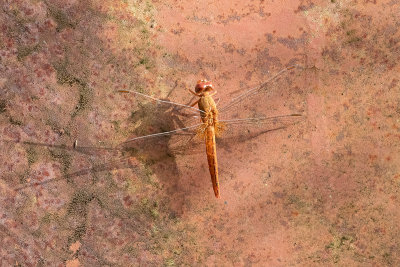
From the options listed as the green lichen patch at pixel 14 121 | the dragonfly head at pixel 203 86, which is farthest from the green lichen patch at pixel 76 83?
the dragonfly head at pixel 203 86

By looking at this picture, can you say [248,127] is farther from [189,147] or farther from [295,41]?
[295,41]

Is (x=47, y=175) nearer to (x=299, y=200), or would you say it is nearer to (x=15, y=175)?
(x=15, y=175)

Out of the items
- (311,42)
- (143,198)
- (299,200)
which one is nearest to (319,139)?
(299,200)

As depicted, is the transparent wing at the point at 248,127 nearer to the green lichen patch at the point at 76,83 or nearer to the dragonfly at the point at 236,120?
the dragonfly at the point at 236,120

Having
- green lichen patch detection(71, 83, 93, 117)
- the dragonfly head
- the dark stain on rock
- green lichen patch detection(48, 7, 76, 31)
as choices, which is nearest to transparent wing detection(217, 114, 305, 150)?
the dragonfly head

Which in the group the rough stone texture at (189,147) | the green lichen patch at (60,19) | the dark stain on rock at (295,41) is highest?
the green lichen patch at (60,19)

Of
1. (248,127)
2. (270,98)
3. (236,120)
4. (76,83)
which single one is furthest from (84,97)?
(270,98)

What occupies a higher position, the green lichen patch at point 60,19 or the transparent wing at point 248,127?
the green lichen patch at point 60,19
